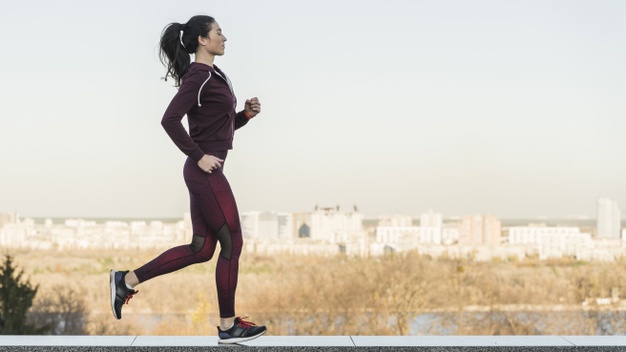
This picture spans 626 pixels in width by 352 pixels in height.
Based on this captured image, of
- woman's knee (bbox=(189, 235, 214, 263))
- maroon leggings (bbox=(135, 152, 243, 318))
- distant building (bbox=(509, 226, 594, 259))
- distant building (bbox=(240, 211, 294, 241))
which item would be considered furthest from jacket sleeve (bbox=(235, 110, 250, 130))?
distant building (bbox=(509, 226, 594, 259))

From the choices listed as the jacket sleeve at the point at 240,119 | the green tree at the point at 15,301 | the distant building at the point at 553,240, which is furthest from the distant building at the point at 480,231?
the jacket sleeve at the point at 240,119

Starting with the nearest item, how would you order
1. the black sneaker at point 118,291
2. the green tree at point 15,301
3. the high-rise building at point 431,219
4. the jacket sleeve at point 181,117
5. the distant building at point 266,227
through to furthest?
the jacket sleeve at point 181,117
the black sneaker at point 118,291
the green tree at point 15,301
the distant building at point 266,227
the high-rise building at point 431,219

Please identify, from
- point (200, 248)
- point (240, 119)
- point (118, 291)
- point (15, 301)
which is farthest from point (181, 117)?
point (15, 301)

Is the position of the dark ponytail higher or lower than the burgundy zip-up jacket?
higher

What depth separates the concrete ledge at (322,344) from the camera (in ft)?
11.5

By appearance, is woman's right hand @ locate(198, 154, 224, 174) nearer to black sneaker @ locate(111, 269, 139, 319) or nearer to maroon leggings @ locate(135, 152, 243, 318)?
maroon leggings @ locate(135, 152, 243, 318)

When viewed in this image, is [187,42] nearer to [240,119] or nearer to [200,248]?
[240,119]

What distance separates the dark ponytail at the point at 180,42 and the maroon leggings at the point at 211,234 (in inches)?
17.0

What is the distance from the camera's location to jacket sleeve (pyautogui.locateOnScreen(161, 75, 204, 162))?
334 centimetres

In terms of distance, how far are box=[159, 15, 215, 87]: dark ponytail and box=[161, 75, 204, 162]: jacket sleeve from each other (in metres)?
0.20

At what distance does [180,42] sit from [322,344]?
55.6 inches

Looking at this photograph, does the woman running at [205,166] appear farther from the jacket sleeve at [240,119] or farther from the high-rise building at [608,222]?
the high-rise building at [608,222]

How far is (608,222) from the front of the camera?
5384 cm

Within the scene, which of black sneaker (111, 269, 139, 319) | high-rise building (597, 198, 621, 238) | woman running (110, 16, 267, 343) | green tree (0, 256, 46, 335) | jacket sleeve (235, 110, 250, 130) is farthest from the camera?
high-rise building (597, 198, 621, 238)
